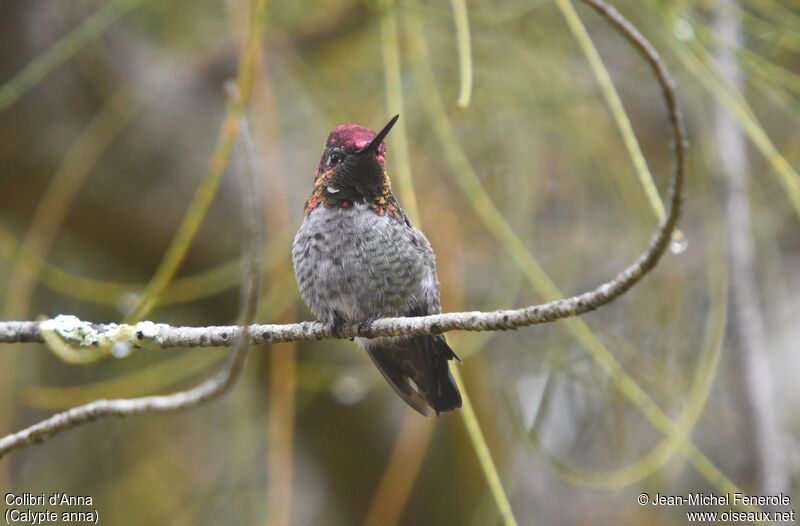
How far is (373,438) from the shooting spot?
267 cm

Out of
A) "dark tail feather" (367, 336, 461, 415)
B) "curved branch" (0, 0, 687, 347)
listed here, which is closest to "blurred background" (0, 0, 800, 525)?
"dark tail feather" (367, 336, 461, 415)

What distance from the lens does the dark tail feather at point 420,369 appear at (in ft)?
5.60

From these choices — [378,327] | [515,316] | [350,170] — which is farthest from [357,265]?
[515,316]

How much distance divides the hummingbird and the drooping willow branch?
0.57ft

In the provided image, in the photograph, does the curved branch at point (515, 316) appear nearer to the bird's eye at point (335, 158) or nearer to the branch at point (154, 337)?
the branch at point (154, 337)

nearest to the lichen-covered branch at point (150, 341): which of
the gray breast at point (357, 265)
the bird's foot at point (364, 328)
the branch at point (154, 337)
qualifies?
the branch at point (154, 337)

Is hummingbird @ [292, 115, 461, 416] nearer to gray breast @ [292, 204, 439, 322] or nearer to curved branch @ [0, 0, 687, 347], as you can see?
gray breast @ [292, 204, 439, 322]

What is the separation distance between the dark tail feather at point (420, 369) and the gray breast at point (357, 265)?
0.08 m

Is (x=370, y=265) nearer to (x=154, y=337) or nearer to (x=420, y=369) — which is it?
(x=420, y=369)

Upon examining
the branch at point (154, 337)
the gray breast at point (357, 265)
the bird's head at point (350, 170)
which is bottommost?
the branch at point (154, 337)

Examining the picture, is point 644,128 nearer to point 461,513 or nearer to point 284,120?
point 284,120

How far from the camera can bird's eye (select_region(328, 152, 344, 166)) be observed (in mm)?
1780

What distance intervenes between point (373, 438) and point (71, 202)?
1.11 metres

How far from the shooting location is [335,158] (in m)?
1.80
